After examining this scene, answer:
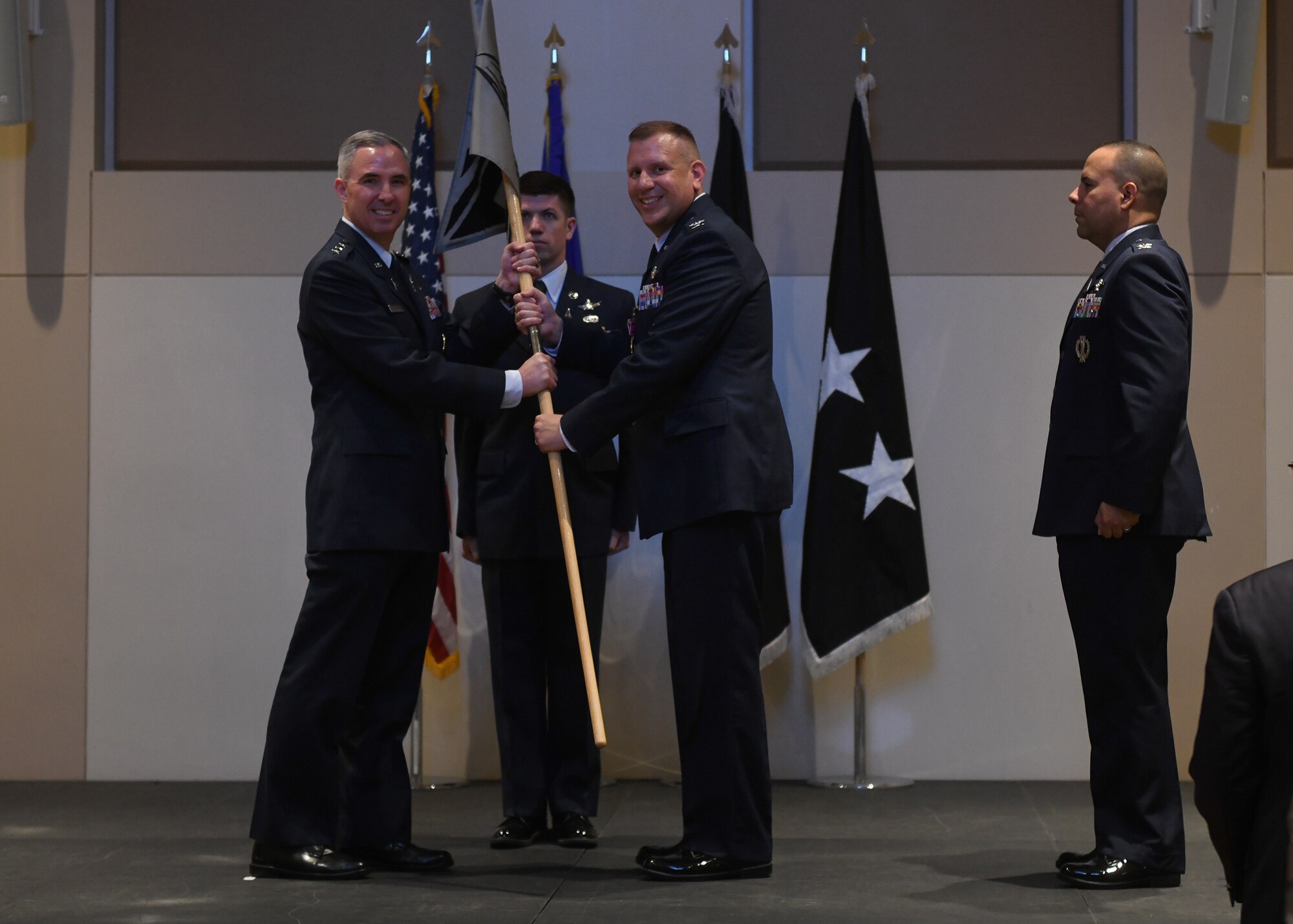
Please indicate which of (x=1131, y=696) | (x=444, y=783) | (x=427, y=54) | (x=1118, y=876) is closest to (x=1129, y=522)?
(x=1131, y=696)

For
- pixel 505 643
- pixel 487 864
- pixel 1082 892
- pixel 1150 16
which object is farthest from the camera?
pixel 1150 16

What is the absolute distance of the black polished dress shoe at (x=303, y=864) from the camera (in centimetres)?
295

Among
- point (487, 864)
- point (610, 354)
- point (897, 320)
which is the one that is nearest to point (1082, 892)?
point (487, 864)

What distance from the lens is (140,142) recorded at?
4.58m

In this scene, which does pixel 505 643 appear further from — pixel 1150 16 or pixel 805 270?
pixel 1150 16

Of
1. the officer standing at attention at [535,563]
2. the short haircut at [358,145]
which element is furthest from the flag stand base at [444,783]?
the short haircut at [358,145]

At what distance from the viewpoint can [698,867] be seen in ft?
9.60

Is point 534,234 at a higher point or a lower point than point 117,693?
higher

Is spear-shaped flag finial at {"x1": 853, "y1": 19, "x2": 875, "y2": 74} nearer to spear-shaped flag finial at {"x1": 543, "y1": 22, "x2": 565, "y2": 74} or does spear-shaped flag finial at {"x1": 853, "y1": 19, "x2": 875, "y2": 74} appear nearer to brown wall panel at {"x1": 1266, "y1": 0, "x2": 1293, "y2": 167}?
spear-shaped flag finial at {"x1": 543, "y1": 22, "x2": 565, "y2": 74}

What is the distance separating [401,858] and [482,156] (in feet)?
5.62

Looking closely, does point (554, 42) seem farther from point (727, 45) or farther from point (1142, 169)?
point (1142, 169)

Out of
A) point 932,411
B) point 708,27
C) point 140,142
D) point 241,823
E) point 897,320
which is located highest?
point 708,27

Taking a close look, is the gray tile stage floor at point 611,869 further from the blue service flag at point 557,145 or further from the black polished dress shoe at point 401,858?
the blue service flag at point 557,145

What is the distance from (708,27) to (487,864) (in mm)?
2854
